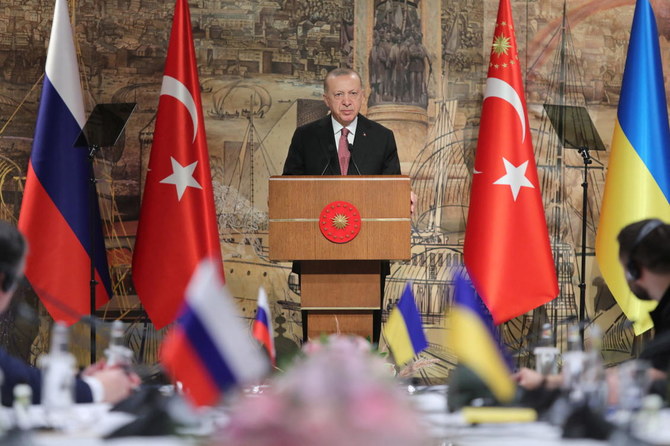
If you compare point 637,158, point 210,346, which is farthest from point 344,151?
point 210,346

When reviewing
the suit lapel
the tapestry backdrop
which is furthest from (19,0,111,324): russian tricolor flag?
the suit lapel

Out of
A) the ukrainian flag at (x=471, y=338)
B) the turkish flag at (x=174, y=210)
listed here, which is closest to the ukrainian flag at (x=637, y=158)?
the turkish flag at (x=174, y=210)

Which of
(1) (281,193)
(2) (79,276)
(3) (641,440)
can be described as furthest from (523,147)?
(3) (641,440)

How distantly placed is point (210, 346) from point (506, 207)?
5.06 metres

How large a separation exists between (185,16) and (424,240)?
2.63 m

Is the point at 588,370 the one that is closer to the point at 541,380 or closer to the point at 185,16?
the point at 541,380

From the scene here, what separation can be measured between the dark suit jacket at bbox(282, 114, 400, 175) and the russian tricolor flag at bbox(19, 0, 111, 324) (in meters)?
1.71

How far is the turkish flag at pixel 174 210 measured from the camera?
19.8ft

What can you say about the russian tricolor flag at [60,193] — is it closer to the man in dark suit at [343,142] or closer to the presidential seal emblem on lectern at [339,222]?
the man in dark suit at [343,142]

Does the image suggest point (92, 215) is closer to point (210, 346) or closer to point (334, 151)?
point (334, 151)

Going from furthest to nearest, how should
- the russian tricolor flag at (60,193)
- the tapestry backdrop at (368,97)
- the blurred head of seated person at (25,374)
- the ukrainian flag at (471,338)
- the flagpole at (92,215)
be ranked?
the tapestry backdrop at (368,97) → the russian tricolor flag at (60,193) → the flagpole at (92,215) → the blurred head of seated person at (25,374) → the ukrainian flag at (471,338)

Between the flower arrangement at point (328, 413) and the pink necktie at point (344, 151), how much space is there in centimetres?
422

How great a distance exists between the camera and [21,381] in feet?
7.30

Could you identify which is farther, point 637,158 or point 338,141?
point 637,158
